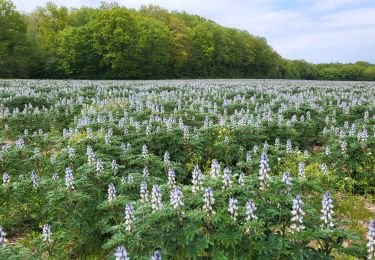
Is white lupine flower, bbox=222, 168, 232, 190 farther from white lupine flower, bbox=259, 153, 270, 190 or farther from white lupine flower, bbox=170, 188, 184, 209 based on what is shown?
white lupine flower, bbox=170, 188, 184, 209

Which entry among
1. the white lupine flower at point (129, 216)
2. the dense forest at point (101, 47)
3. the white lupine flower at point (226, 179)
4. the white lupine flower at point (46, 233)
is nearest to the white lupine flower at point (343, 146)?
the white lupine flower at point (226, 179)

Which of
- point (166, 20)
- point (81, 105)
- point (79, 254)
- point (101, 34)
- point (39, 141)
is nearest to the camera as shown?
point (79, 254)

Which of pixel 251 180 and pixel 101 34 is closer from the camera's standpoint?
pixel 251 180

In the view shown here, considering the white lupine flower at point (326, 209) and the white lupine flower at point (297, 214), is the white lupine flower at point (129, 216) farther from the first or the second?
the white lupine flower at point (326, 209)

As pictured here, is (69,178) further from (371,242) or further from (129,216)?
(371,242)

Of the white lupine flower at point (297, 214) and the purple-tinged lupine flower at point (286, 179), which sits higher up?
the purple-tinged lupine flower at point (286, 179)

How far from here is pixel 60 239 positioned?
532 centimetres

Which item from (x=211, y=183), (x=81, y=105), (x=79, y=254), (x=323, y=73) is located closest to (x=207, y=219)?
(x=211, y=183)

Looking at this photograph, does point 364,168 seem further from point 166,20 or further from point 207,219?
point 166,20

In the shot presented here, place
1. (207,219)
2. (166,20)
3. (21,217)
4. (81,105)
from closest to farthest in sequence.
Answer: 1. (207,219)
2. (21,217)
3. (81,105)
4. (166,20)

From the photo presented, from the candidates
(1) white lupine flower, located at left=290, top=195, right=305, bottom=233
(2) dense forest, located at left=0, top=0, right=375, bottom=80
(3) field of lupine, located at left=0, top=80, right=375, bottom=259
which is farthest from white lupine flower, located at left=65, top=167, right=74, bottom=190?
(2) dense forest, located at left=0, top=0, right=375, bottom=80

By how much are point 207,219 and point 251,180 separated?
0.85m

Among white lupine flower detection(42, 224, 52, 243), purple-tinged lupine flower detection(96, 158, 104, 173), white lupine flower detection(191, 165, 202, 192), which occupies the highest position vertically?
white lupine flower detection(191, 165, 202, 192)

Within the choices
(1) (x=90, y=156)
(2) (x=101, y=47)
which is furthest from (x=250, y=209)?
(2) (x=101, y=47)
